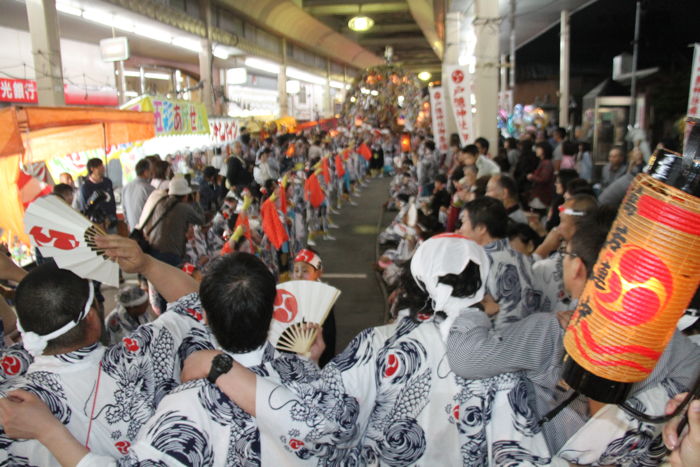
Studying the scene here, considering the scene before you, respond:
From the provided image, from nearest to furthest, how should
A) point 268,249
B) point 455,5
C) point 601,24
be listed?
1. point 268,249
2. point 455,5
3. point 601,24

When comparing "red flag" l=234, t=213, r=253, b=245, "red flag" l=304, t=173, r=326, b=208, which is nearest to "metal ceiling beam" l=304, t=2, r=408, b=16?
"red flag" l=304, t=173, r=326, b=208

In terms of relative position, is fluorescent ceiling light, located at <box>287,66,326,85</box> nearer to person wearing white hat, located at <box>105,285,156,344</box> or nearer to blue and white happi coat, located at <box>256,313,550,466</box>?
person wearing white hat, located at <box>105,285,156,344</box>

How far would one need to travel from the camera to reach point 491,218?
2.95m

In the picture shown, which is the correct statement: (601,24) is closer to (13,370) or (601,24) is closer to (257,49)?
(257,49)

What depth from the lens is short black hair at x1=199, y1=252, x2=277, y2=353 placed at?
1.47 metres

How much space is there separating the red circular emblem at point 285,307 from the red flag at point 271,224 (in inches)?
146

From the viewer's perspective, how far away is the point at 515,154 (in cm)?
1044

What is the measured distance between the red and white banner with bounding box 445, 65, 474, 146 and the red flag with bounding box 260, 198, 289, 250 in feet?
12.4

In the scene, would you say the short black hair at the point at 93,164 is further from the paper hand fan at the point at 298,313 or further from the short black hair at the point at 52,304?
the short black hair at the point at 52,304

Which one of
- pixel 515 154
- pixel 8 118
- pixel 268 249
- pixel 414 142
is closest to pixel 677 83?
pixel 515 154

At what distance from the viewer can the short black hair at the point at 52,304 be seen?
1610mm

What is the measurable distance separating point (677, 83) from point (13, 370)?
1461 cm

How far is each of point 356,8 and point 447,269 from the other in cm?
2068

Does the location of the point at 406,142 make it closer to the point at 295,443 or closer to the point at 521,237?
the point at 521,237
